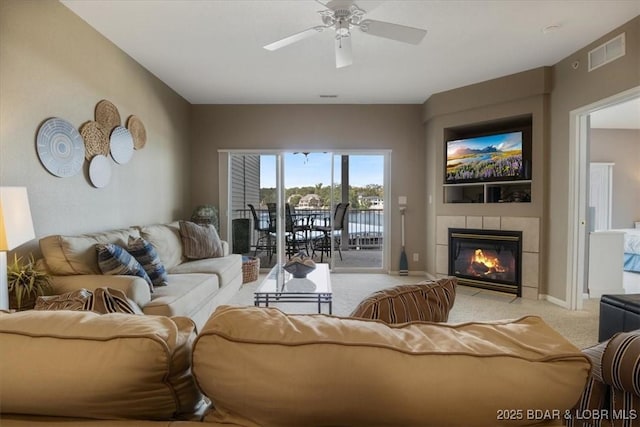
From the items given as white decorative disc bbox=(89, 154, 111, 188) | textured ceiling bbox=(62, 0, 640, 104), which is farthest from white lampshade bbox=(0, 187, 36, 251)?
textured ceiling bbox=(62, 0, 640, 104)

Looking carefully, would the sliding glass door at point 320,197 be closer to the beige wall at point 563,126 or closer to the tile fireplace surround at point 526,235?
the tile fireplace surround at point 526,235

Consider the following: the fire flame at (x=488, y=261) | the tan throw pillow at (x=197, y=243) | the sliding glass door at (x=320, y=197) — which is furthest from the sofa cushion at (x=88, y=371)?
the sliding glass door at (x=320, y=197)

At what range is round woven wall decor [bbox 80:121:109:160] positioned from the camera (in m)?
2.92

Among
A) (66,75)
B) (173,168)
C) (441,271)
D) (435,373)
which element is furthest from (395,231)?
(435,373)

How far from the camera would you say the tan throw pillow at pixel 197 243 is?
13.1ft

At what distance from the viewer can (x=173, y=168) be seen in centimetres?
479

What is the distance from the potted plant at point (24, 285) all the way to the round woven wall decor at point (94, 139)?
3.80ft

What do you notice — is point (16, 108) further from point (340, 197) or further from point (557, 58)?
point (557, 58)

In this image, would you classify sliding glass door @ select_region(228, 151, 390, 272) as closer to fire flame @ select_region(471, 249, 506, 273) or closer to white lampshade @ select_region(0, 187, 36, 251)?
fire flame @ select_region(471, 249, 506, 273)

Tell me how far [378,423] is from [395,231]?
16.3ft

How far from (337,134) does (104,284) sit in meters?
4.02

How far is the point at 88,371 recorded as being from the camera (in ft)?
1.95

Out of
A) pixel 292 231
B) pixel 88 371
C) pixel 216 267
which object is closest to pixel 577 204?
pixel 216 267

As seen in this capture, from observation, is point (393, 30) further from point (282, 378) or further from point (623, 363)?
point (282, 378)
